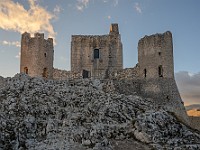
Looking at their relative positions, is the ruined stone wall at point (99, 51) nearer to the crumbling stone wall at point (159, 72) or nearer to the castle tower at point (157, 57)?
the crumbling stone wall at point (159, 72)

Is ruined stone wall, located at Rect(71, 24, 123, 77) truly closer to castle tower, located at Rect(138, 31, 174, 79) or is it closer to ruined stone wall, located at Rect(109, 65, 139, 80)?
ruined stone wall, located at Rect(109, 65, 139, 80)

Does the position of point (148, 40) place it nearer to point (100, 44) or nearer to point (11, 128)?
point (100, 44)

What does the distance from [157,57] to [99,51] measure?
9.58m

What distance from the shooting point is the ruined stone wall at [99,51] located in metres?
45.8

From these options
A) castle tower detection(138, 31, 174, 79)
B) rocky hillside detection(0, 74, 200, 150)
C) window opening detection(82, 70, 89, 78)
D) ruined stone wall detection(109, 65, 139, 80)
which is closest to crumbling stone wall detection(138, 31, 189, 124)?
castle tower detection(138, 31, 174, 79)

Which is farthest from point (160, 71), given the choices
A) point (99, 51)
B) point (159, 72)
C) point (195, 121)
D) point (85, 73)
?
point (85, 73)

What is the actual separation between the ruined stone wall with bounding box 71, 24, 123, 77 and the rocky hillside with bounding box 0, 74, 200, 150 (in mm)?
15460

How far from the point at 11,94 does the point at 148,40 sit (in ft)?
58.7

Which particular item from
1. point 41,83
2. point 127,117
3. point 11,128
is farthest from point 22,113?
point 127,117

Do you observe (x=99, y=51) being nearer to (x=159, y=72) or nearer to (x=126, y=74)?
(x=126, y=74)

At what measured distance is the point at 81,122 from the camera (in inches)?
999

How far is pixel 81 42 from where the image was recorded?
4616cm

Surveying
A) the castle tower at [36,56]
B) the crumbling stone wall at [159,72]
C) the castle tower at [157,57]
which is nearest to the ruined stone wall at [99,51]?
the castle tower at [36,56]

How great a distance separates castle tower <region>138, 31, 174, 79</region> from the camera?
39.1 meters
